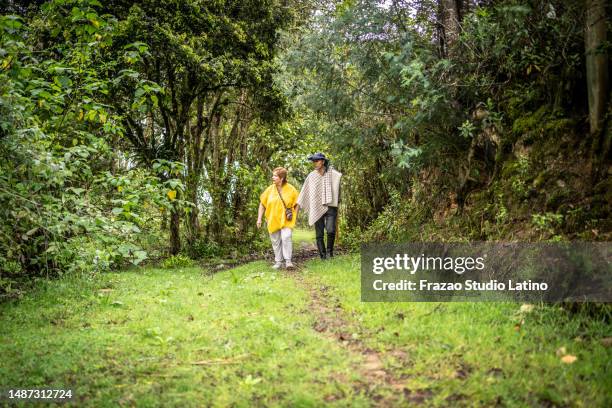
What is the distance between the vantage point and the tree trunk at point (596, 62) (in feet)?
19.1

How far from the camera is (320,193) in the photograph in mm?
11305

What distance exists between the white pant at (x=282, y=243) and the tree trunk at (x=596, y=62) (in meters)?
6.48

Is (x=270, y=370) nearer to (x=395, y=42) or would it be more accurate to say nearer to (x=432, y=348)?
(x=432, y=348)

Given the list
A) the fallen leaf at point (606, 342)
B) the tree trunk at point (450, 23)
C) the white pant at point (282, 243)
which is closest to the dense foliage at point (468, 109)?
the tree trunk at point (450, 23)

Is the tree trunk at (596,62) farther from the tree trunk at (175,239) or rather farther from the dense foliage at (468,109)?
the tree trunk at (175,239)

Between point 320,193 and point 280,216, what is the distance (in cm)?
132

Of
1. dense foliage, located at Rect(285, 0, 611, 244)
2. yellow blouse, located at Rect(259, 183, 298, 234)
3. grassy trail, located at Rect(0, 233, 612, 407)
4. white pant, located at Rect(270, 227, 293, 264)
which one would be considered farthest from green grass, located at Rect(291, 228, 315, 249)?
grassy trail, located at Rect(0, 233, 612, 407)

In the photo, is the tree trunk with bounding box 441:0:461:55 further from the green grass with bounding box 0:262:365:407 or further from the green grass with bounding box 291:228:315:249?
the green grass with bounding box 291:228:315:249

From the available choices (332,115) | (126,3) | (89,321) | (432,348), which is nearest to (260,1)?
(126,3)

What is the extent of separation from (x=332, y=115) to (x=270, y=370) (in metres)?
7.29

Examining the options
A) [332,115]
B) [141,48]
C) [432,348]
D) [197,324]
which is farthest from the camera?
[332,115]

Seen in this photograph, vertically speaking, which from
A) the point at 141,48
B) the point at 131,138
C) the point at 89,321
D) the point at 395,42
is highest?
the point at 395,42

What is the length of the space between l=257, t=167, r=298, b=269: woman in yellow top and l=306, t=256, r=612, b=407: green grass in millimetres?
4580

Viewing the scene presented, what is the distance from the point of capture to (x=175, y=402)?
3.63 metres
